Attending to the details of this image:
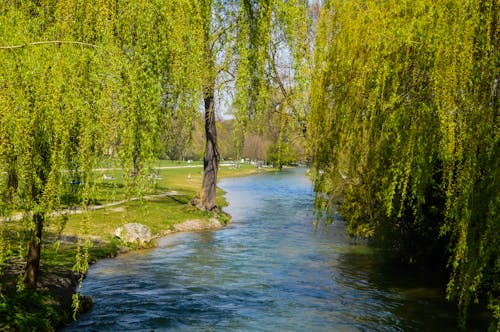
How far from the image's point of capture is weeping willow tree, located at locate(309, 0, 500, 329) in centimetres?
735

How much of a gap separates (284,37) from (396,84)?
12.7 feet

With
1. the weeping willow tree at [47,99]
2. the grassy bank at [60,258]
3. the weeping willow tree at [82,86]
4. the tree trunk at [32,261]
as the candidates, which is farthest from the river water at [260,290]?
the weeping willow tree at [82,86]

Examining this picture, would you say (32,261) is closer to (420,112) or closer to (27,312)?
(27,312)

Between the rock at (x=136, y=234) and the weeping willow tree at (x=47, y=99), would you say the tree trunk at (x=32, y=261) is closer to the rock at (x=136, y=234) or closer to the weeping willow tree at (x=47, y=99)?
the weeping willow tree at (x=47, y=99)

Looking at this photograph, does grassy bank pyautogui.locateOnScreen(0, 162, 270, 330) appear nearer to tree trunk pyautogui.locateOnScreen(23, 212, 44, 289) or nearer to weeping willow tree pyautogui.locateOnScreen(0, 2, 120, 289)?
tree trunk pyautogui.locateOnScreen(23, 212, 44, 289)

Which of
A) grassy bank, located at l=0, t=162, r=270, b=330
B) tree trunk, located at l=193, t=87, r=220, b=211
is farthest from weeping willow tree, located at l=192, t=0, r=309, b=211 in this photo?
tree trunk, located at l=193, t=87, r=220, b=211

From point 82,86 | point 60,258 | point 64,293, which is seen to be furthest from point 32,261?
point 60,258

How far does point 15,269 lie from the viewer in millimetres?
12914

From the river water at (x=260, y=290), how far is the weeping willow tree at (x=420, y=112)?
8.25 ft

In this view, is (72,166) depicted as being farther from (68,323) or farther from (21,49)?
(68,323)

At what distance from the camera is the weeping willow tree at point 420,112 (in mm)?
7352

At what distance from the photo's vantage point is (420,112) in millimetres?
8719

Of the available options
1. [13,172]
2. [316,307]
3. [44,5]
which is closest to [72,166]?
[13,172]

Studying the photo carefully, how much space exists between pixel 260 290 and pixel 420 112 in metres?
7.78
